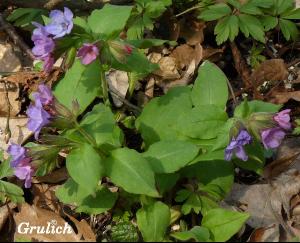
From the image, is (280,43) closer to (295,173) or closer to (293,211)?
(295,173)

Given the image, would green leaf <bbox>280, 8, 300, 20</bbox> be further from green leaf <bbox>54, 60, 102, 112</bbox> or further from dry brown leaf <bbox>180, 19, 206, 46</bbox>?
green leaf <bbox>54, 60, 102, 112</bbox>

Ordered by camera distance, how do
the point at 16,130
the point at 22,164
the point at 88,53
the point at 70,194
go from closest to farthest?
1. the point at 88,53
2. the point at 22,164
3. the point at 70,194
4. the point at 16,130

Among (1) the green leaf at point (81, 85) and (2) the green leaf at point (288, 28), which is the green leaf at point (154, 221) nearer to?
(1) the green leaf at point (81, 85)

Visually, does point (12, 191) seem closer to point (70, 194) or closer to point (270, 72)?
point (70, 194)

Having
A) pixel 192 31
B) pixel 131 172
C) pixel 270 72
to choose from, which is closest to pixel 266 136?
pixel 131 172

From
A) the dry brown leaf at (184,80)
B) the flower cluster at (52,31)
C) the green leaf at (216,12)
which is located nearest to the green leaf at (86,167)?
the flower cluster at (52,31)

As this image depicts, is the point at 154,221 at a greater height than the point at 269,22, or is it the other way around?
the point at 269,22
